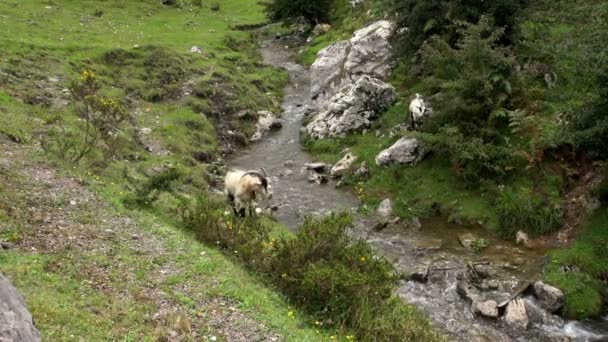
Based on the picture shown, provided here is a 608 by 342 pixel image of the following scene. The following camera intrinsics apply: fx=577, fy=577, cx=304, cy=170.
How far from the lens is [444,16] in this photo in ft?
97.2

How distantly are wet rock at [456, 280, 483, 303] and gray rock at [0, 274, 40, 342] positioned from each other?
13.4 metres

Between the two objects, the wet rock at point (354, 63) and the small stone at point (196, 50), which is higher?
the wet rock at point (354, 63)

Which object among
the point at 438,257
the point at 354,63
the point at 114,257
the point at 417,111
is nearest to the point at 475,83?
the point at 417,111

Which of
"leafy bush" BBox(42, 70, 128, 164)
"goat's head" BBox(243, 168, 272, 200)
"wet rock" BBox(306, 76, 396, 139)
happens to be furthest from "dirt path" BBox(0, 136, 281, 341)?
→ "wet rock" BBox(306, 76, 396, 139)

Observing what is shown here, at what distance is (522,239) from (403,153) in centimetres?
784

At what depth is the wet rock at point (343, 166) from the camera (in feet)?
94.2

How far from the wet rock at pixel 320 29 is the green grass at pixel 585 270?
123 feet

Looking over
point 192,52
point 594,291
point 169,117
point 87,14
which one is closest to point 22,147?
point 169,117

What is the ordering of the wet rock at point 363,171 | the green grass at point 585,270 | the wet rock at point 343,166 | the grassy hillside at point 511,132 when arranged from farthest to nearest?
the wet rock at point 343,166 → the wet rock at point 363,171 → the grassy hillside at point 511,132 → the green grass at point 585,270

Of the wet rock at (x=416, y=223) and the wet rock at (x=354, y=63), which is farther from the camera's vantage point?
the wet rock at (x=354, y=63)

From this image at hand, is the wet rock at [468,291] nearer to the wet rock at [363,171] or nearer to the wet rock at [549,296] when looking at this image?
the wet rock at [549,296]

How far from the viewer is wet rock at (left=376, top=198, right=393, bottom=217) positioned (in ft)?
80.5

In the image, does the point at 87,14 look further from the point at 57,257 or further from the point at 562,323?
the point at 562,323

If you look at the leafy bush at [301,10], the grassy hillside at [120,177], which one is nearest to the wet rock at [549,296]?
the grassy hillside at [120,177]
